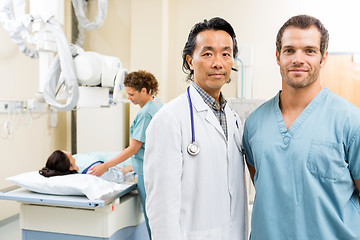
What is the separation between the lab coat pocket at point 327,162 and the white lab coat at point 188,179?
0.25 metres

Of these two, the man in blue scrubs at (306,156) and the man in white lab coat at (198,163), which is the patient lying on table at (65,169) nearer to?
the man in white lab coat at (198,163)

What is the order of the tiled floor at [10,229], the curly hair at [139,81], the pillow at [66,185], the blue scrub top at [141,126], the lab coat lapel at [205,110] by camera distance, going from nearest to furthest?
the lab coat lapel at [205,110] < the pillow at [66,185] < the blue scrub top at [141,126] < the curly hair at [139,81] < the tiled floor at [10,229]

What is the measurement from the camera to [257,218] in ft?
3.62

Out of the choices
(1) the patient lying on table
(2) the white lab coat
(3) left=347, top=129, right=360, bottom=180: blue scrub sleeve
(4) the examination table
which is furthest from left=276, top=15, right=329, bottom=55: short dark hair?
(1) the patient lying on table

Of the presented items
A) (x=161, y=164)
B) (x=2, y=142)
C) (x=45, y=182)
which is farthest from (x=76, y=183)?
(x=2, y=142)

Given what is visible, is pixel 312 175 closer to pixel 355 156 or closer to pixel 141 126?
pixel 355 156

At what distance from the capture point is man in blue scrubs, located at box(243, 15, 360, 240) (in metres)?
0.99

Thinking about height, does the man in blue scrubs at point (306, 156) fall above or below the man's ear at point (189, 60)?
below

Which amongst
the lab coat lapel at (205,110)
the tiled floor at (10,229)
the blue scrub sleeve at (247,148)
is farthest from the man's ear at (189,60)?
the tiled floor at (10,229)

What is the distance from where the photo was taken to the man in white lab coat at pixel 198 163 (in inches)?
40.9

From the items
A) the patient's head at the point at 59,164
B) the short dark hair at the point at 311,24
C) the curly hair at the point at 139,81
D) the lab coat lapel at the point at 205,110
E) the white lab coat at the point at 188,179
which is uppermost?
the short dark hair at the point at 311,24

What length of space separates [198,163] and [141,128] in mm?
1082

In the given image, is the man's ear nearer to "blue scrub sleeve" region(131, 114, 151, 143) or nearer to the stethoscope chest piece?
the stethoscope chest piece

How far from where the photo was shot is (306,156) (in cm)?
100
